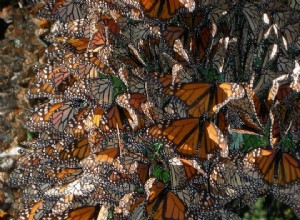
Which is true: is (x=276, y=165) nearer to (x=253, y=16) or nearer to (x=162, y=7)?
(x=253, y=16)

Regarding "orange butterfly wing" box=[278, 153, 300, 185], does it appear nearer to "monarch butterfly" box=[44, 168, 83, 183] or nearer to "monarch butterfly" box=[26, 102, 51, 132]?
"monarch butterfly" box=[44, 168, 83, 183]

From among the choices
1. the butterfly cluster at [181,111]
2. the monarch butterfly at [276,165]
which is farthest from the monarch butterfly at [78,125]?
the monarch butterfly at [276,165]

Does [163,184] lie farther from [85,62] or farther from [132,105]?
A: [85,62]

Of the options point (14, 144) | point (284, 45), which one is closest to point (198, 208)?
point (284, 45)

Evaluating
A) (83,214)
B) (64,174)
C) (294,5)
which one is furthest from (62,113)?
(294,5)

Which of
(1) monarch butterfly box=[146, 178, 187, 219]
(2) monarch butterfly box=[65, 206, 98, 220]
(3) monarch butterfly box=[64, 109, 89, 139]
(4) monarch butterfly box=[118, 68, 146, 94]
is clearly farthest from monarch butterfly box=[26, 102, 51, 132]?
(1) monarch butterfly box=[146, 178, 187, 219]

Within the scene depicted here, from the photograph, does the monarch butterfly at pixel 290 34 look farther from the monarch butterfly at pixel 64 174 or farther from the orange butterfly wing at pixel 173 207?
the monarch butterfly at pixel 64 174

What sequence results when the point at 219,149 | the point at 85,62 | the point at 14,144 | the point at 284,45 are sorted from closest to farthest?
1. the point at 219,149
2. the point at 284,45
3. the point at 85,62
4. the point at 14,144
